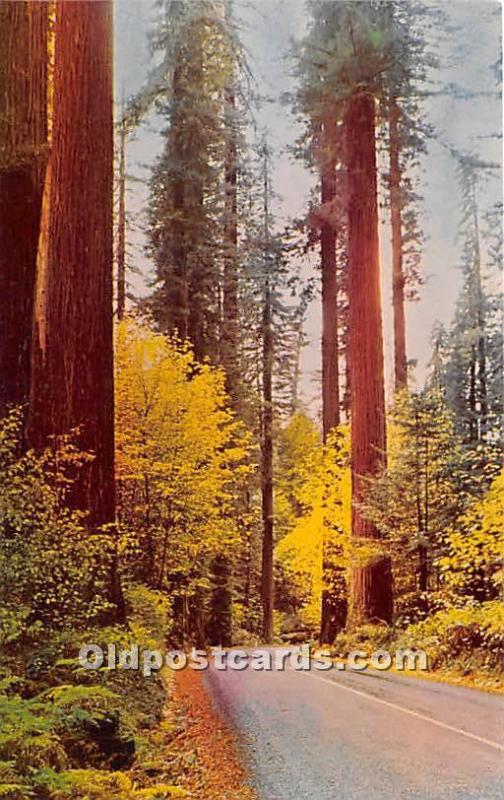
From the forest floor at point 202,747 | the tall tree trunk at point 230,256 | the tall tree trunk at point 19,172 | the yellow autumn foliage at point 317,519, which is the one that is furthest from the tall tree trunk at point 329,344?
the tall tree trunk at point 19,172

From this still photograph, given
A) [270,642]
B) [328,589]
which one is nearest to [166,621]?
[270,642]

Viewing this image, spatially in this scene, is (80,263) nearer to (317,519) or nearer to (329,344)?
(329,344)

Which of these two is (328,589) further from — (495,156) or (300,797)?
(495,156)

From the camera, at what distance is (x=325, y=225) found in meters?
3.38

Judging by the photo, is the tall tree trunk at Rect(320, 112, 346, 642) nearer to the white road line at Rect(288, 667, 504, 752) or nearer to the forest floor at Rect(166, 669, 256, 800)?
the white road line at Rect(288, 667, 504, 752)

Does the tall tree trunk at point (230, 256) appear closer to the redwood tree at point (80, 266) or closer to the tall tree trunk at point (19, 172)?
the redwood tree at point (80, 266)

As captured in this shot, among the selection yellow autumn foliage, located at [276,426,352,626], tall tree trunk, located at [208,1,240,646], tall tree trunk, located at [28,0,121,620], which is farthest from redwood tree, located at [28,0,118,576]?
yellow autumn foliage, located at [276,426,352,626]

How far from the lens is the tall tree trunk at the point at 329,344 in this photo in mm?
3158

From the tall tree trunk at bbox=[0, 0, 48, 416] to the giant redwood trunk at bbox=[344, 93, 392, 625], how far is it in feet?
4.32

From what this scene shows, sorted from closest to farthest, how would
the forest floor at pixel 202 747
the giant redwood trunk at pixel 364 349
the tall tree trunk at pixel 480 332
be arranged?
the forest floor at pixel 202 747
the tall tree trunk at pixel 480 332
the giant redwood trunk at pixel 364 349

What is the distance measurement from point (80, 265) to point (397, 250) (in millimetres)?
1334

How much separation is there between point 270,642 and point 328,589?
14.3 inches

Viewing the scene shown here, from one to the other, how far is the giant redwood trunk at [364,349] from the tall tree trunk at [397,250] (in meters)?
0.08

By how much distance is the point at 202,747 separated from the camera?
268cm
